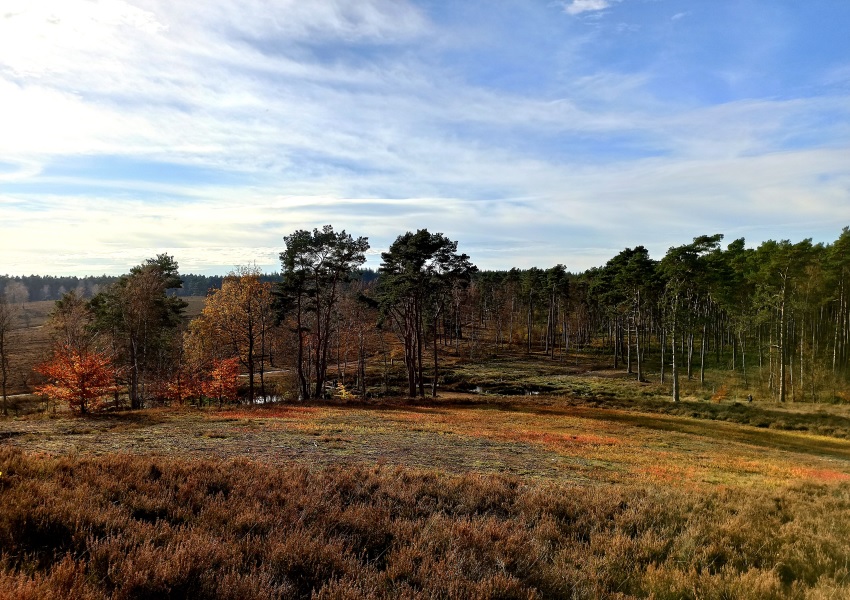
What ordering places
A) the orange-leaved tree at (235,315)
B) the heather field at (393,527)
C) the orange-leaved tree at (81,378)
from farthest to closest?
1. the orange-leaved tree at (235,315)
2. the orange-leaved tree at (81,378)
3. the heather field at (393,527)

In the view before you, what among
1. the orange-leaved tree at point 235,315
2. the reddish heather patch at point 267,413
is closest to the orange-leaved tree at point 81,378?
the reddish heather patch at point 267,413

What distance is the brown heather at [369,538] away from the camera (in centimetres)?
498

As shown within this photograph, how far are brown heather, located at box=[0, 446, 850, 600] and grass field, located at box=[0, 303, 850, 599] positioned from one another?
3 centimetres

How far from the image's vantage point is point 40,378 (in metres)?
58.7

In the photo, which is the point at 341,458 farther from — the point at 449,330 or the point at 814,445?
the point at 449,330

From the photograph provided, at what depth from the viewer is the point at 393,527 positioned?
23.4ft

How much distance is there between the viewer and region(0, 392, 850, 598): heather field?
5.12m

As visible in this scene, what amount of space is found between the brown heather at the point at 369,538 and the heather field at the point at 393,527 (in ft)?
0.10

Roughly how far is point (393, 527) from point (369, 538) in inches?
19.3

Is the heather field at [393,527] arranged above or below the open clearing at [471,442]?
above

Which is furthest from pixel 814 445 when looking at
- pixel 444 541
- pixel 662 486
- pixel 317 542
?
pixel 317 542

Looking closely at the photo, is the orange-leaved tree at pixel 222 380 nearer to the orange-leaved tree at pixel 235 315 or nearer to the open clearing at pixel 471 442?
the orange-leaved tree at pixel 235 315

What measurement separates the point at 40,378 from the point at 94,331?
769 inches

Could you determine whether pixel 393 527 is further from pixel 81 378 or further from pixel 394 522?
pixel 81 378
